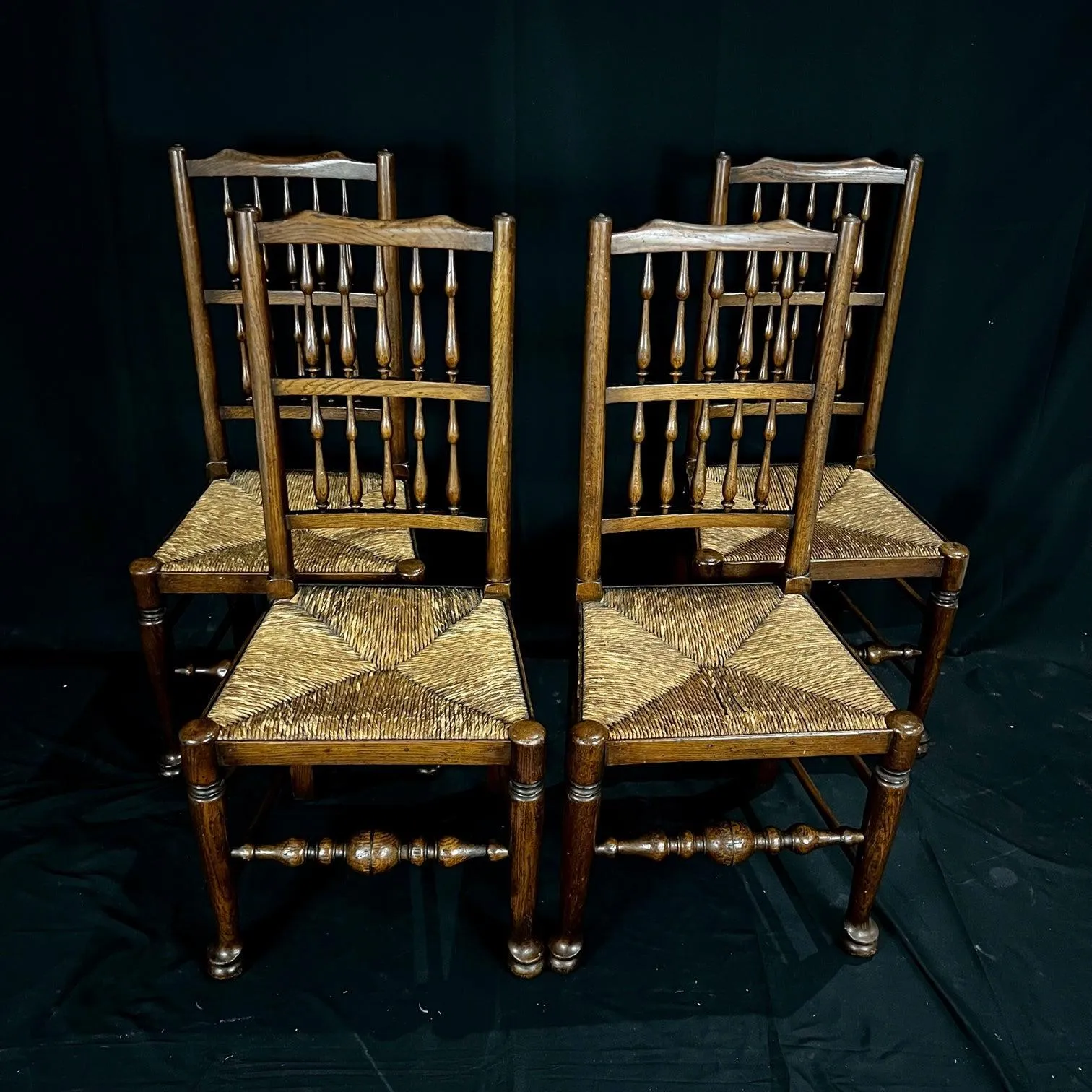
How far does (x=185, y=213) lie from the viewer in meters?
2.02

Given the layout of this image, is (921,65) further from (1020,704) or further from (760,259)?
(1020,704)

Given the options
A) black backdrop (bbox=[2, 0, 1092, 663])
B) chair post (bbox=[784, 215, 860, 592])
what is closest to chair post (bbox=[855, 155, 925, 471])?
black backdrop (bbox=[2, 0, 1092, 663])

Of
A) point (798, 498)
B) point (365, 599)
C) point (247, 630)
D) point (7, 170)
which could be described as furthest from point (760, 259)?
point (7, 170)

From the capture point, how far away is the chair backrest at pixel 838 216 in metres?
2.08

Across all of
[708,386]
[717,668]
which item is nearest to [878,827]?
[717,668]

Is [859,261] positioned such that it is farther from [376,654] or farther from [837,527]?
[376,654]

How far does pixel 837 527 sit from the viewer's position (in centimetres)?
209

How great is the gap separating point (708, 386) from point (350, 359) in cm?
61

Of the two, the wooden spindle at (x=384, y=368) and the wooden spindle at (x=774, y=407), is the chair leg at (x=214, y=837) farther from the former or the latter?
the wooden spindle at (x=774, y=407)

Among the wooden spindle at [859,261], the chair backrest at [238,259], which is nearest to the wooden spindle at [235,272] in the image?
the chair backrest at [238,259]

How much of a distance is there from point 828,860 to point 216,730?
118 centimetres

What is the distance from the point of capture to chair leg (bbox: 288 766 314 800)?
2076 millimetres

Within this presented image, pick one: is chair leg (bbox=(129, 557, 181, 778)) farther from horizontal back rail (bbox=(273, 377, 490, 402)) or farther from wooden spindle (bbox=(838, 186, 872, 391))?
wooden spindle (bbox=(838, 186, 872, 391))

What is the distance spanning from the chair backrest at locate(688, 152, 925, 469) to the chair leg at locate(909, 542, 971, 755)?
404 millimetres
